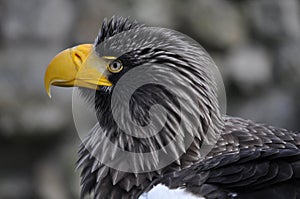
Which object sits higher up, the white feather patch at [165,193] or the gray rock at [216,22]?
the white feather patch at [165,193]

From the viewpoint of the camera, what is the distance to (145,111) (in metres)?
3.03

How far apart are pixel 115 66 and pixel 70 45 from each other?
3179 millimetres

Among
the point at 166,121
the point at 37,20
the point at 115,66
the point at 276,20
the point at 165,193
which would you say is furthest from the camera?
the point at 276,20

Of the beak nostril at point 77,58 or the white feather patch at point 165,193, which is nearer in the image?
the white feather patch at point 165,193

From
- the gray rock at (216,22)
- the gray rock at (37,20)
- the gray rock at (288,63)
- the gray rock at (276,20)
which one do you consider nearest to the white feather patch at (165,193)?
the gray rock at (37,20)

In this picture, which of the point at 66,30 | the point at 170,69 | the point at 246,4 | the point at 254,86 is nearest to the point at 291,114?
the point at 254,86

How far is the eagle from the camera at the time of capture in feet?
9.84

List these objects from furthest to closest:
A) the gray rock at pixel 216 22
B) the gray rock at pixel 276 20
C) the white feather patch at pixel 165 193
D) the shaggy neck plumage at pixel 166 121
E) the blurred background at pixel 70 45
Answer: the gray rock at pixel 276 20
the gray rock at pixel 216 22
the blurred background at pixel 70 45
the shaggy neck plumage at pixel 166 121
the white feather patch at pixel 165 193

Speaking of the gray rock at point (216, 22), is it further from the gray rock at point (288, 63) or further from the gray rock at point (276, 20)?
the gray rock at point (288, 63)

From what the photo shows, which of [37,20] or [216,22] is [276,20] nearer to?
[216,22]

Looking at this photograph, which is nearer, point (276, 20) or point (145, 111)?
point (145, 111)

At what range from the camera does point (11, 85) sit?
19.7 ft

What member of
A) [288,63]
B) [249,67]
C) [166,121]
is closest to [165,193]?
[166,121]

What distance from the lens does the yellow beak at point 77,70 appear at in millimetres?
3096
